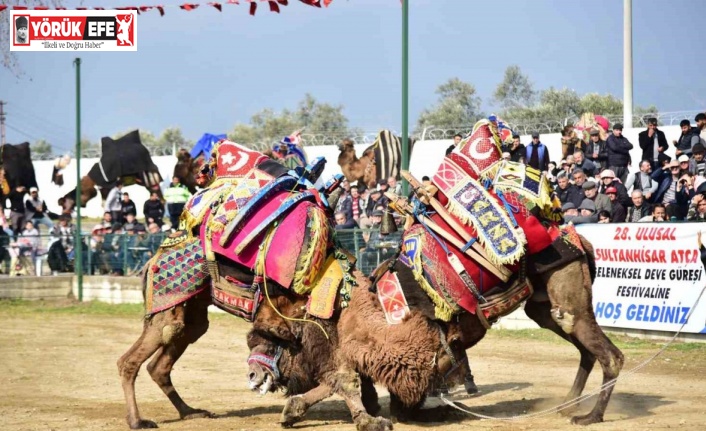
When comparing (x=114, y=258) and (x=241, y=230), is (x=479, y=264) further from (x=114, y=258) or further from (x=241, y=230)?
(x=114, y=258)

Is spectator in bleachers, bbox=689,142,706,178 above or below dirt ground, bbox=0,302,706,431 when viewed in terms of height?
above

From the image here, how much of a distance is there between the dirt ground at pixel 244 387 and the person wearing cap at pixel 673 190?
89.3 inches

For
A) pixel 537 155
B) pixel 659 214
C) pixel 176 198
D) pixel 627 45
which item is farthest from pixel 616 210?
pixel 627 45

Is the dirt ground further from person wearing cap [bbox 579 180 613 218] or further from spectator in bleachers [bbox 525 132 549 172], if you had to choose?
spectator in bleachers [bbox 525 132 549 172]

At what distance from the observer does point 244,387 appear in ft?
36.2

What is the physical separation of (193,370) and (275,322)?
409 centimetres

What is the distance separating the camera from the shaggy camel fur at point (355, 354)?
8.03m

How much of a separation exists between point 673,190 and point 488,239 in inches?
322

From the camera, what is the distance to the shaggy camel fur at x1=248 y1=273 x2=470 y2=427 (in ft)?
26.3

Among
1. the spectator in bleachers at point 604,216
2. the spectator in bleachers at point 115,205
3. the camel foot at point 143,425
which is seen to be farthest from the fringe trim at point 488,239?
the spectator in bleachers at point 115,205

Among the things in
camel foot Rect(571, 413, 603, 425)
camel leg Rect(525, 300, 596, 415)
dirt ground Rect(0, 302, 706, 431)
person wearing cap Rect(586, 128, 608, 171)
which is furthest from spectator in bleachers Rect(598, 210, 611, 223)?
camel foot Rect(571, 413, 603, 425)

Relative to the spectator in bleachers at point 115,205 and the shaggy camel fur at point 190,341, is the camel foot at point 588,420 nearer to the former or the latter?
the shaggy camel fur at point 190,341

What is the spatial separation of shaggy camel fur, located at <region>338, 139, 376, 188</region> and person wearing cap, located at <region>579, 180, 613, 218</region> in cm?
812

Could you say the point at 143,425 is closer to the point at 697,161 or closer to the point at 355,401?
the point at 355,401
